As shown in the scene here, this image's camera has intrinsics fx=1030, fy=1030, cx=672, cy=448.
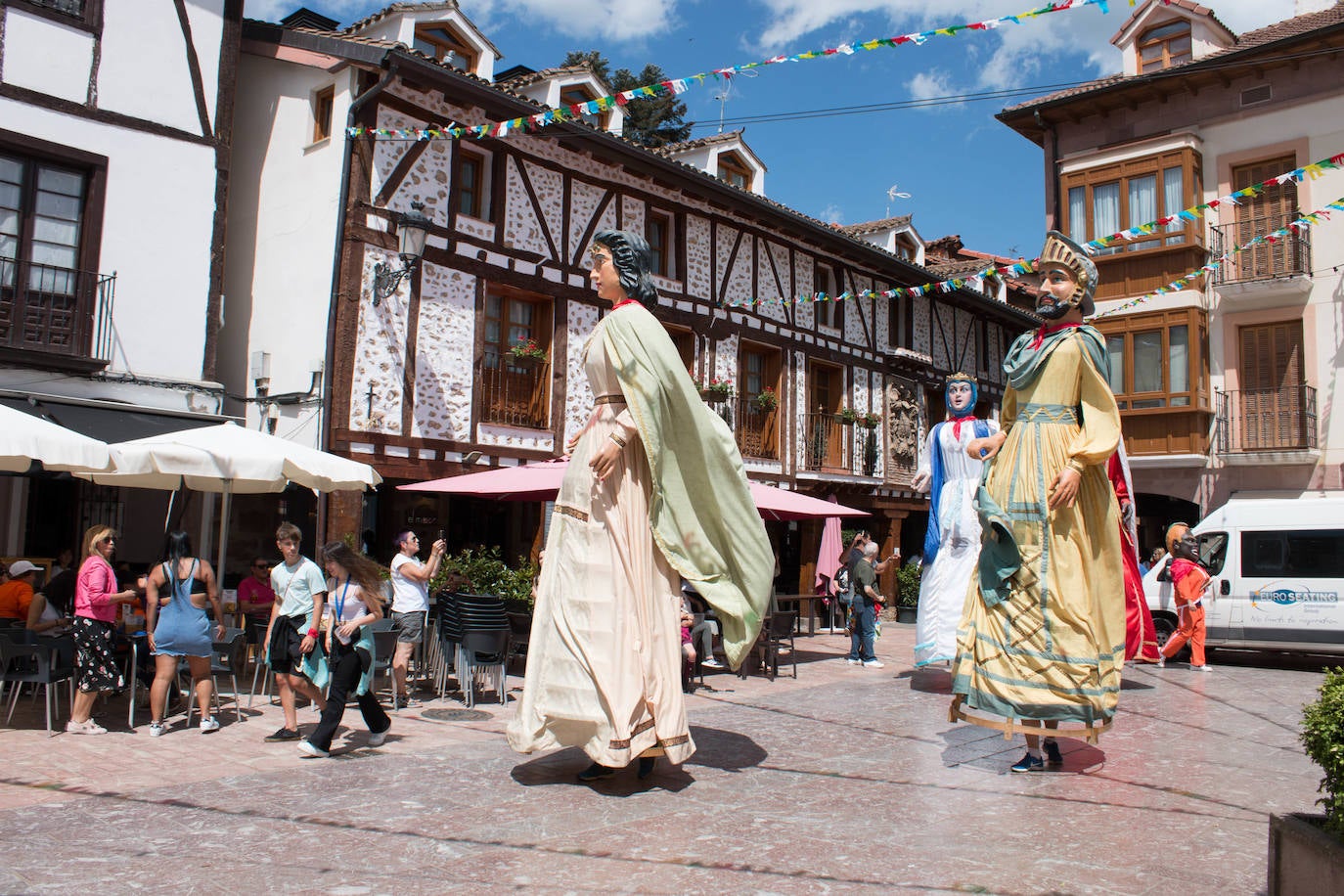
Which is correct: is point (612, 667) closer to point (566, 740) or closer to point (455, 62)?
point (566, 740)

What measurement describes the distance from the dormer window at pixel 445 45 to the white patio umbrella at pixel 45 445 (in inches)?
344

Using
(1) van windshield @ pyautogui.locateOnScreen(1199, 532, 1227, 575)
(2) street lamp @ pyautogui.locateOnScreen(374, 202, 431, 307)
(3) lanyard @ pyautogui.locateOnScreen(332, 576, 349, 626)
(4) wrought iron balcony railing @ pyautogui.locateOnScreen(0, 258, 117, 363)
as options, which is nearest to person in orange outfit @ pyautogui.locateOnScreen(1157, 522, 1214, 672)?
(1) van windshield @ pyautogui.locateOnScreen(1199, 532, 1227, 575)

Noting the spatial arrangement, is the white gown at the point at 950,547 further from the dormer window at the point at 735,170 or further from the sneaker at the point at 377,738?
the dormer window at the point at 735,170

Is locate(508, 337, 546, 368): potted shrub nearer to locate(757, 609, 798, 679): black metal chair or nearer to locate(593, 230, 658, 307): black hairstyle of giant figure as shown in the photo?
locate(757, 609, 798, 679): black metal chair

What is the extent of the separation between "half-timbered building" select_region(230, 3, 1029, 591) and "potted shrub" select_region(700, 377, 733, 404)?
62 millimetres

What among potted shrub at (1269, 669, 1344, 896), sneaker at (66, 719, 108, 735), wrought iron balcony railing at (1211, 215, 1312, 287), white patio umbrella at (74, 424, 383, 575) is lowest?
sneaker at (66, 719, 108, 735)

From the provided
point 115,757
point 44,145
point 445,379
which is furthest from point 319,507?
point 115,757

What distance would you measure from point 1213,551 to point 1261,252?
760cm

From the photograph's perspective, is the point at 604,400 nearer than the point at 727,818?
No

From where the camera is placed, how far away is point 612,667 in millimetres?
4578

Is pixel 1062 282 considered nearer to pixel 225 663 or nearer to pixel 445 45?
pixel 225 663

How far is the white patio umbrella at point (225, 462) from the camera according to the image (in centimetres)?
772

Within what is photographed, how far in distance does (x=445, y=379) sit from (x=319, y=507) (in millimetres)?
2429

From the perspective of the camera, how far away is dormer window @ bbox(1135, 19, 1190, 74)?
62.8 ft
